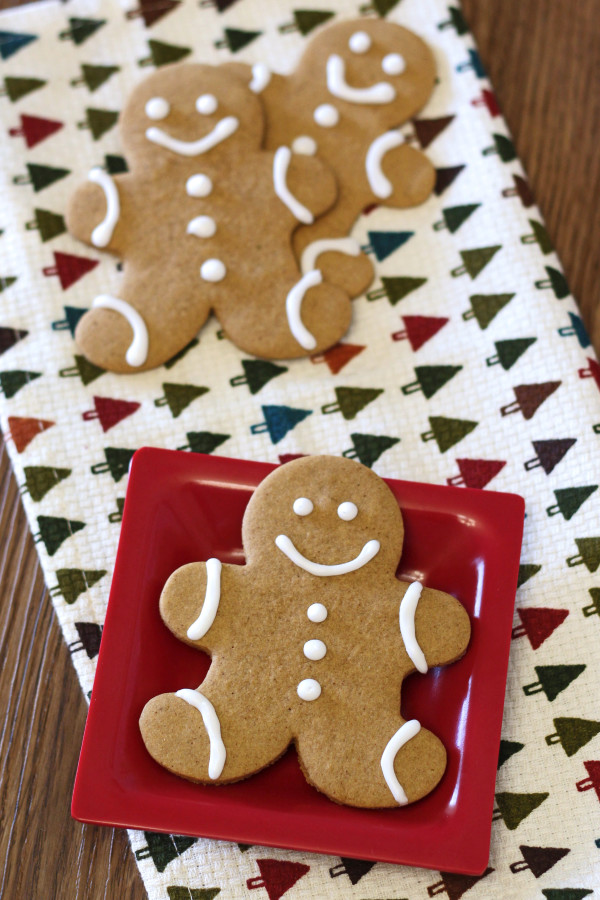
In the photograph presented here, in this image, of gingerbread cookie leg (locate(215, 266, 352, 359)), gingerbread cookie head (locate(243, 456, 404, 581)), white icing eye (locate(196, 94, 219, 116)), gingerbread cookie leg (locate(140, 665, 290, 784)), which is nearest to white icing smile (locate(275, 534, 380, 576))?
gingerbread cookie head (locate(243, 456, 404, 581))

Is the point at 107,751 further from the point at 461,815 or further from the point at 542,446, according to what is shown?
the point at 542,446

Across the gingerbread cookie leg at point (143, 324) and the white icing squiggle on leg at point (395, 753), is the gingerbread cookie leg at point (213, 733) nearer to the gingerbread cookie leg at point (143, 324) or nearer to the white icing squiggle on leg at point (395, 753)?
the white icing squiggle on leg at point (395, 753)

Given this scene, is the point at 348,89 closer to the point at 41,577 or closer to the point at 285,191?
the point at 285,191

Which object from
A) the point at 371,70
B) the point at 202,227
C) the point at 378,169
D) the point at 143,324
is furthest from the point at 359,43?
the point at 143,324

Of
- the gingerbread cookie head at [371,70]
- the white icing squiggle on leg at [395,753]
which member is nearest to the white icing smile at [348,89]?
the gingerbread cookie head at [371,70]

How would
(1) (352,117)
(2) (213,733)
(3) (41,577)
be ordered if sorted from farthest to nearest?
(1) (352,117) < (3) (41,577) < (2) (213,733)

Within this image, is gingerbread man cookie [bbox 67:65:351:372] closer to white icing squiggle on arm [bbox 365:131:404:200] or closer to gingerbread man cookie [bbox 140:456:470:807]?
white icing squiggle on arm [bbox 365:131:404:200]

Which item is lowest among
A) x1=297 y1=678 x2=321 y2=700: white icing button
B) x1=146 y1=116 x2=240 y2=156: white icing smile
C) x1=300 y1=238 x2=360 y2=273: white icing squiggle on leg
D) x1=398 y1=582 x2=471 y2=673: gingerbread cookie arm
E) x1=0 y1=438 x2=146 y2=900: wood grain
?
x1=0 y1=438 x2=146 y2=900: wood grain

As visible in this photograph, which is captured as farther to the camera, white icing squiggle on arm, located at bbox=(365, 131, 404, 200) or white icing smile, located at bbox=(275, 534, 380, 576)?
white icing squiggle on arm, located at bbox=(365, 131, 404, 200)
